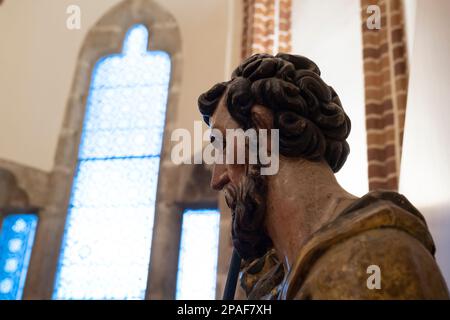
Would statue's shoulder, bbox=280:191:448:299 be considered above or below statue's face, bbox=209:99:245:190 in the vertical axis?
below

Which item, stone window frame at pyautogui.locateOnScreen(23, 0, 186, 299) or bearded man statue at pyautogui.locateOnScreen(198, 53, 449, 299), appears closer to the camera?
bearded man statue at pyautogui.locateOnScreen(198, 53, 449, 299)

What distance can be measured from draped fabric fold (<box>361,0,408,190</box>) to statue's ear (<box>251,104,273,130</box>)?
3.45 meters

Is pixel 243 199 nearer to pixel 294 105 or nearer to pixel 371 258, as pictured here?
pixel 294 105

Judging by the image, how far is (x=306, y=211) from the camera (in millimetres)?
1715

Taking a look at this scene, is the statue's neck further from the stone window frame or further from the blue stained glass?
the blue stained glass

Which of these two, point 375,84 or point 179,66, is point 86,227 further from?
point 375,84

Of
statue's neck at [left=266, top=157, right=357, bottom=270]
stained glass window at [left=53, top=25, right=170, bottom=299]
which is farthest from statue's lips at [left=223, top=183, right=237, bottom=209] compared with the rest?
stained glass window at [left=53, top=25, right=170, bottom=299]

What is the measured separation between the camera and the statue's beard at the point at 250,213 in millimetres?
1804

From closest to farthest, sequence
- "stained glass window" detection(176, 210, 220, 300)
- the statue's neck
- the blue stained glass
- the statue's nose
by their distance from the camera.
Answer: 1. the statue's neck
2. the statue's nose
3. "stained glass window" detection(176, 210, 220, 300)
4. the blue stained glass

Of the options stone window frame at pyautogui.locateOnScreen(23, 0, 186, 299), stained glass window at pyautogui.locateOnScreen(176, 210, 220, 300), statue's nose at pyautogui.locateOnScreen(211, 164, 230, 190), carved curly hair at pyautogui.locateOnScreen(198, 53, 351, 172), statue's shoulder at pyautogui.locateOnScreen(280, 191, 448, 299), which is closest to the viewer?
statue's shoulder at pyautogui.locateOnScreen(280, 191, 448, 299)

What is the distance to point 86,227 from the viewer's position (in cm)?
728

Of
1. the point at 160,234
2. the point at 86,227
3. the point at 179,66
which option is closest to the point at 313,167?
the point at 160,234

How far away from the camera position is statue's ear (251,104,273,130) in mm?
1823

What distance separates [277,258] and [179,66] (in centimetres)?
616
